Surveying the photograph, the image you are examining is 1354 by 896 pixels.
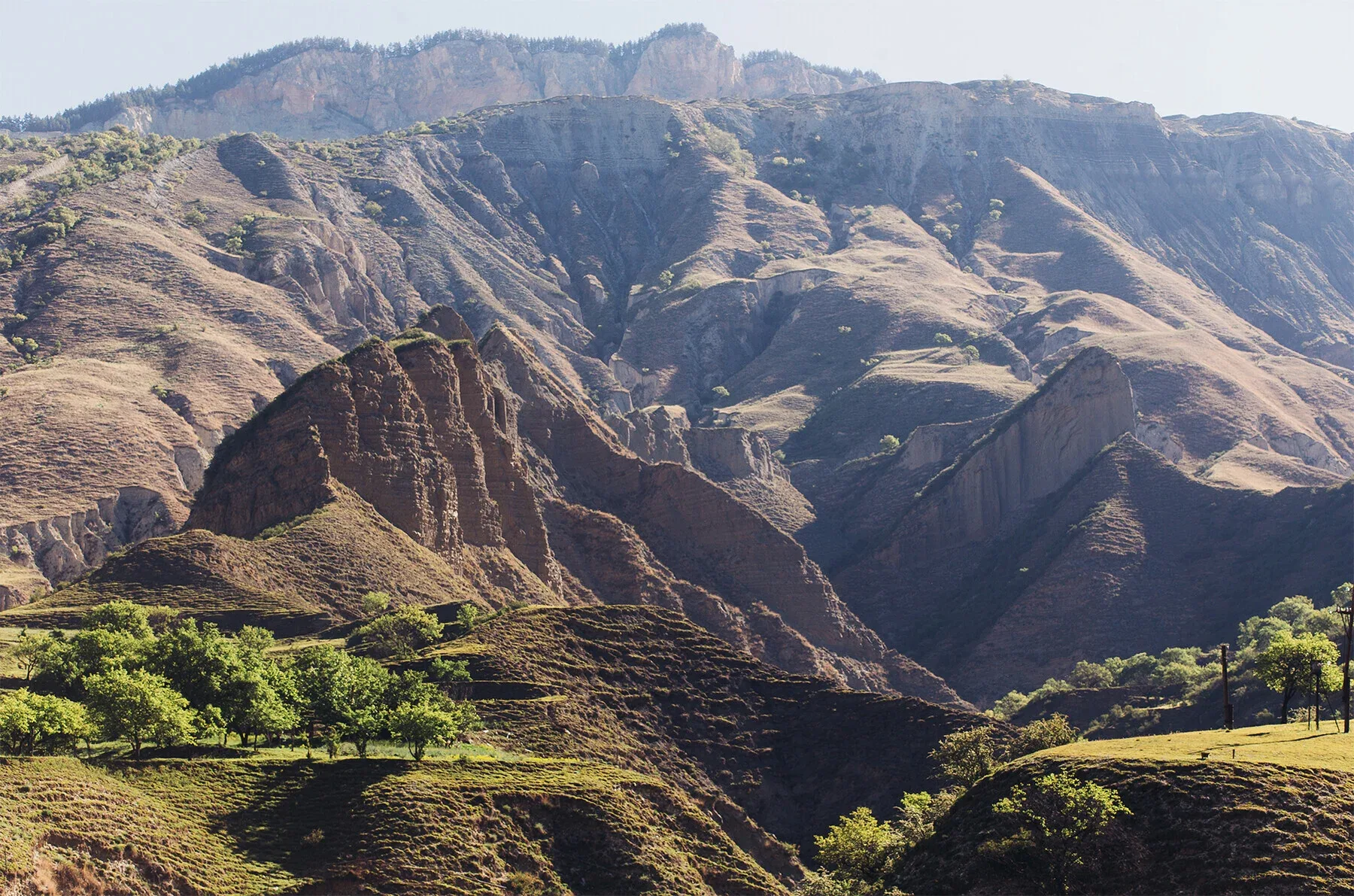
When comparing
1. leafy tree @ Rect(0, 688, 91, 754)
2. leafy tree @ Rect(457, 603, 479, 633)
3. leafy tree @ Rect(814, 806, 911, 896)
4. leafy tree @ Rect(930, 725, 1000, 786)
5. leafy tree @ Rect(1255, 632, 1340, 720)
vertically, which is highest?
leafy tree @ Rect(0, 688, 91, 754)

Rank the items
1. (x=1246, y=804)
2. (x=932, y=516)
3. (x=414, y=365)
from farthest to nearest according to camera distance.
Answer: (x=932, y=516) → (x=414, y=365) → (x=1246, y=804)

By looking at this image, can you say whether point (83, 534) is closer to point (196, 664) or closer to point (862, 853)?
point (196, 664)

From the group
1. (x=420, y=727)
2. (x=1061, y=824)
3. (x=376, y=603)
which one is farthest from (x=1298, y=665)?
(x=376, y=603)

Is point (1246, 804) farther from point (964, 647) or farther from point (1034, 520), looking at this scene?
point (1034, 520)

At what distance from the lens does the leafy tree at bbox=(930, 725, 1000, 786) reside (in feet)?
→ 268

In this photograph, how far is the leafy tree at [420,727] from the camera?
227 feet

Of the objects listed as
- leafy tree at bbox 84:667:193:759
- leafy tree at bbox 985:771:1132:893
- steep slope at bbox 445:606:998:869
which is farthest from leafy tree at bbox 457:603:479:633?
leafy tree at bbox 985:771:1132:893

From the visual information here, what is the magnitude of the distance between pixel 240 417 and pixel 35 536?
34.1 m

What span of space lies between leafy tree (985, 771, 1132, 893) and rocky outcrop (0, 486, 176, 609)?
71.7 meters

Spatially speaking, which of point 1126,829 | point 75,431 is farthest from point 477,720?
point 75,431

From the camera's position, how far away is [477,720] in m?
75.3

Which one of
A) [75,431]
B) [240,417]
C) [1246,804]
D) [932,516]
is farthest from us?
[932,516]

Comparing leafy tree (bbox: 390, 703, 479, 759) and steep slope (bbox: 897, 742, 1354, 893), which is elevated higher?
leafy tree (bbox: 390, 703, 479, 759)

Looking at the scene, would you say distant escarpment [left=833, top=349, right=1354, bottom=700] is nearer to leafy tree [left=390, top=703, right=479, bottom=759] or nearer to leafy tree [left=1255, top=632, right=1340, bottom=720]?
leafy tree [left=1255, top=632, right=1340, bottom=720]
